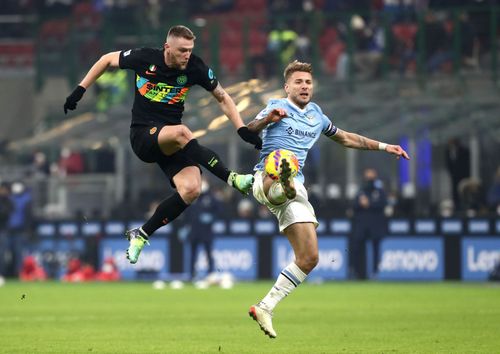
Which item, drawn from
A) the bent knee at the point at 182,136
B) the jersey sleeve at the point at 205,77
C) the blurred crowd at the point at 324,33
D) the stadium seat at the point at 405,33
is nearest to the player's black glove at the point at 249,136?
the bent knee at the point at 182,136

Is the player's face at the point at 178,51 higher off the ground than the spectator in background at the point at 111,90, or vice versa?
the spectator in background at the point at 111,90

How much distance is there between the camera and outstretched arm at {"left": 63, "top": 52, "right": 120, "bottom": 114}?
1166 centimetres

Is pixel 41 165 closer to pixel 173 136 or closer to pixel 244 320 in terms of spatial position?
pixel 244 320

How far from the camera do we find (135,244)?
1207 centimetres

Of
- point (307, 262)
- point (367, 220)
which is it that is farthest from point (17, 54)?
point (307, 262)

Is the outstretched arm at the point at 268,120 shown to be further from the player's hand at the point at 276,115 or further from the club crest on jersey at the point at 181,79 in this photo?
the club crest on jersey at the point at 181,79

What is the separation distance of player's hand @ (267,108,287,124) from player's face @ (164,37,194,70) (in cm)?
101

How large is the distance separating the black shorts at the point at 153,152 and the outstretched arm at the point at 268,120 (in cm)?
83

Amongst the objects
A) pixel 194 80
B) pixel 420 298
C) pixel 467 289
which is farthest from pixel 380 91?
pixel 194 80

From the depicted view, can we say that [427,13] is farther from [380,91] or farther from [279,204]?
[279,204]

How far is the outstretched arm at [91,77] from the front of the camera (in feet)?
38.3

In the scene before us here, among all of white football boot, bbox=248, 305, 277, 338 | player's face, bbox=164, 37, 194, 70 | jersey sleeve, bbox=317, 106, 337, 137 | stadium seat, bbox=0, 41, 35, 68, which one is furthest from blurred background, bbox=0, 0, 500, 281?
white football boot, bbox=248, 305, 277, 338

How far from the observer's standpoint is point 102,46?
1243 inches

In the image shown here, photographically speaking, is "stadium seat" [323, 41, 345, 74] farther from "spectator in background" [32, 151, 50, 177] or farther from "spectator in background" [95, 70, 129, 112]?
"spectator in background" [32, 151, 50, 177]
